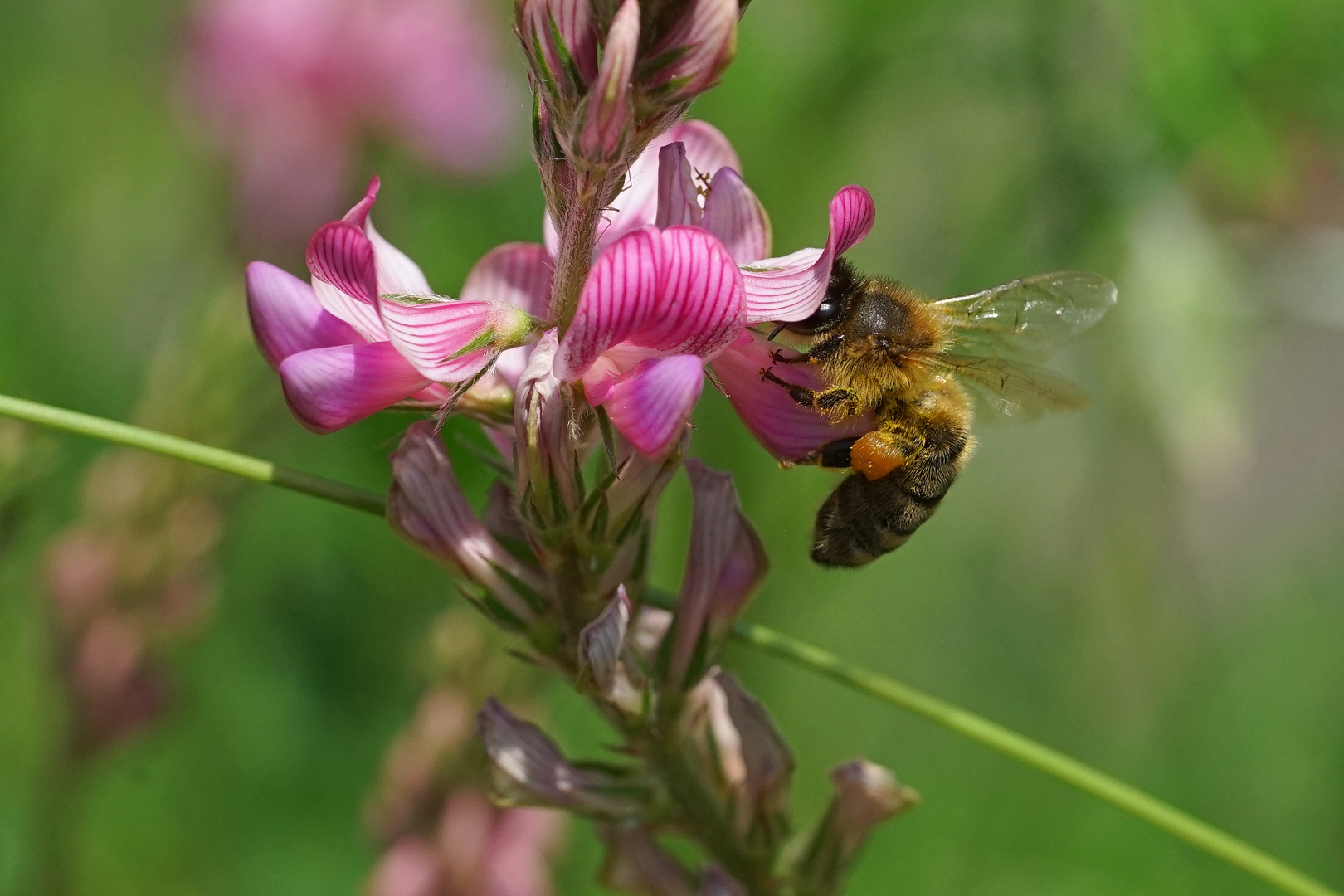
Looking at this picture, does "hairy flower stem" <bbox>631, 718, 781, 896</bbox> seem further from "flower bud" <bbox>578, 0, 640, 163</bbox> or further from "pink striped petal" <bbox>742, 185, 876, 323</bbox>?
"flower bud" <bbox>578, 0, 640, 163</bbox>

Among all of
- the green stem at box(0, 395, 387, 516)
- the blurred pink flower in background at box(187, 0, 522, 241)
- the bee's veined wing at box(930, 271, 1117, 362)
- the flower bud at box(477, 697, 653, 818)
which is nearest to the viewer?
the green stem at box(0, 395, 387, 516)

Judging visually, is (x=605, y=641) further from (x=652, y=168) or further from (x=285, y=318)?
(x=652, y=168)

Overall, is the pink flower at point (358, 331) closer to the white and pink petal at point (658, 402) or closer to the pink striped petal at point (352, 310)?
the pink striped petal at point (352, 310)

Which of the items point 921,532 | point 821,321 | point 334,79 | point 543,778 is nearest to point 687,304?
point 821,321

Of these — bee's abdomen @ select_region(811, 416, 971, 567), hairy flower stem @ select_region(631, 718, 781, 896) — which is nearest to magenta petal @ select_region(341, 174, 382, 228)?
hairy flower stem @ select_region(631, 718, 781, 896)

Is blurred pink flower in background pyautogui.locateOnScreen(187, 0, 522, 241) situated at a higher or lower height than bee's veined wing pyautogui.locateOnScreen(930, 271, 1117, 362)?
higher

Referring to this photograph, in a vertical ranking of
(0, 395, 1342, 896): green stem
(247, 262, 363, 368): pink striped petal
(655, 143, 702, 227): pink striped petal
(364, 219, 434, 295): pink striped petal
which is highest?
(655, 143, 702, 227): pink striped petal

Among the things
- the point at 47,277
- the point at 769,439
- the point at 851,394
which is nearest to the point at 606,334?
the point at 769,439
